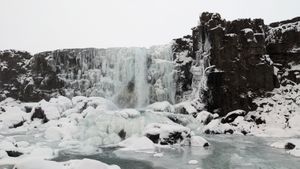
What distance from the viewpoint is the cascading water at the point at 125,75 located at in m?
47.3

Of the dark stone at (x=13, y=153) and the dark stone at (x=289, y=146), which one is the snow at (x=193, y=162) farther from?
the dark stone at (x=13, y=153)

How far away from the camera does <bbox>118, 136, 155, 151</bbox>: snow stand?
23.2 m

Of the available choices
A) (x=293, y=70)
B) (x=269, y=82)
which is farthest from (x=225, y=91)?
(x=293, y=70)

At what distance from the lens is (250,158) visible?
64.5 ft

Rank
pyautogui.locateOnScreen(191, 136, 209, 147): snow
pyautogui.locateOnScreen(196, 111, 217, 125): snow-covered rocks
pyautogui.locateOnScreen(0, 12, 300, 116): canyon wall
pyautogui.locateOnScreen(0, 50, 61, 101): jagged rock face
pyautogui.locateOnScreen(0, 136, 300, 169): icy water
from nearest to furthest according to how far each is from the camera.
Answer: pyautogui.locateOnScreen(0, 136, 300, 169): icy water → pyautogui.locateOnScreen(191, 136, 209, 147): snow → pyautogui.locateOnScreen(196, 111, 217, 125): snow-covered rocks → pyautogui.locateOnScreen(0, 12, 300, 116): canyon wall → pyautogui.locateOnScreen(0, 50, 61, 101): jagged rock face

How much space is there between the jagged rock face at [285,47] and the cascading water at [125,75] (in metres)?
12.9

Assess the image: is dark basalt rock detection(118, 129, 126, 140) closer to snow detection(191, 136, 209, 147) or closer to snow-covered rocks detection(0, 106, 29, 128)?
snow detection(191, 136, 209, 147)

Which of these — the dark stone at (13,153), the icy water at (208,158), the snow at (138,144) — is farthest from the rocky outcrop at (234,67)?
the dark stone at (13,153)

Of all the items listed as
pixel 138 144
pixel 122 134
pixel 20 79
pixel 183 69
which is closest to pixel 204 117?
pixel 122 134

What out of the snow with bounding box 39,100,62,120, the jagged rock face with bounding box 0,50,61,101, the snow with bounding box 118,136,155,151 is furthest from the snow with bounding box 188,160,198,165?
the jagged rock face with bounding box 0,50,61,101

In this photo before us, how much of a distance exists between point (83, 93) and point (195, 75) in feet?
52.7

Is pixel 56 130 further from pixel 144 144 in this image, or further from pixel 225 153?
pixel 225 153

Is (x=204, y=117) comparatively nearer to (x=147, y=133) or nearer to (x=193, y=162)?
(x=147, y=133)

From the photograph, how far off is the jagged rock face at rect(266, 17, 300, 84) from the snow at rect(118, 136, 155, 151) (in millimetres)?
23019
